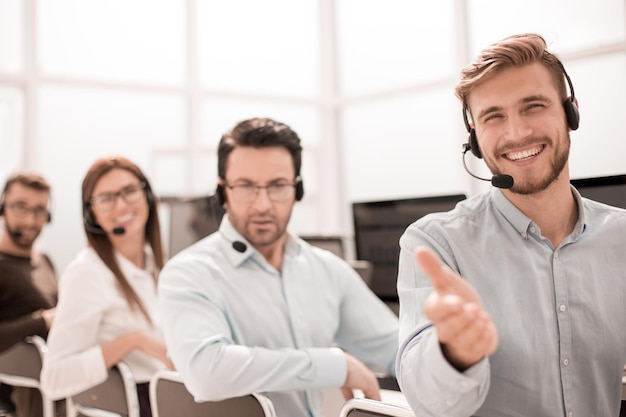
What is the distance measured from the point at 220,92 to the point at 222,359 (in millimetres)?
3260

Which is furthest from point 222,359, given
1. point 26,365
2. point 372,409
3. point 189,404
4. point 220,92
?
point 220,92

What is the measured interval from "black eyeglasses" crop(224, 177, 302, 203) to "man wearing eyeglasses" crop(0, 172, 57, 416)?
4.22 feet

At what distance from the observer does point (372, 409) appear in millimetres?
1249

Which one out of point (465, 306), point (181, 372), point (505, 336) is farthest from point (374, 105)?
point (465, 306)

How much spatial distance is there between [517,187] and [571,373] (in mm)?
373

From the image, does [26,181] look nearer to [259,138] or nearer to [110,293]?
[110,293]

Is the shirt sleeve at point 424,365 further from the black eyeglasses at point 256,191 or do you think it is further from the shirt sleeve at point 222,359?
the black eyeglasses at point 256,191

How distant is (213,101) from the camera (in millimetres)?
4715

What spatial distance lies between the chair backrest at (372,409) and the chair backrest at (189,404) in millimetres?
379

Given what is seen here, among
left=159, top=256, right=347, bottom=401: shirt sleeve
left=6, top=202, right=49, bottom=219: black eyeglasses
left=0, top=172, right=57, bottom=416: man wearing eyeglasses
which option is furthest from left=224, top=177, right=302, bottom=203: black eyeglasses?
left=6, top=202, right=49, bottom=219: black eyeglasses

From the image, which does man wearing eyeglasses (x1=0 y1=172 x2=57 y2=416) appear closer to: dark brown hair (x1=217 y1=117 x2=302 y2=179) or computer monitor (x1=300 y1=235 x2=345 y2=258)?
computer monitor (x1=300 y1=235 x2=345 y2=258)

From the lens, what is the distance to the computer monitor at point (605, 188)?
145cm

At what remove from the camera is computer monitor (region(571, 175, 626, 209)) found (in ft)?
4.76

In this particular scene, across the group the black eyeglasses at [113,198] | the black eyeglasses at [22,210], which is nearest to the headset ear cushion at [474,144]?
the black eyeglasses at [113,198]
